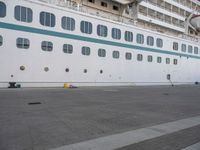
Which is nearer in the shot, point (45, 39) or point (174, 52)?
point (45, 39)

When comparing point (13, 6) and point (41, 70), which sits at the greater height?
point (13, 6)

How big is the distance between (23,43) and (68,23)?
4415 mm

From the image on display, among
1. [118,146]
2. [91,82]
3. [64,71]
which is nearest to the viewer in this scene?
[118,146]

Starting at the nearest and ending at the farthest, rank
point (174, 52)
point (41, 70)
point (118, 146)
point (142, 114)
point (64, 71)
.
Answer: point (118, 146) < point (142, 114) < point (41, 70) < point (64, 71) < point (174, 52)

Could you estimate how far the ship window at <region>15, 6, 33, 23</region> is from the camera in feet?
51.1

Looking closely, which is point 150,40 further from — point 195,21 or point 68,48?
point 195,21

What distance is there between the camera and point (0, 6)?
15.0 meters

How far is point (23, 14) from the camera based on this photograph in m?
15.8

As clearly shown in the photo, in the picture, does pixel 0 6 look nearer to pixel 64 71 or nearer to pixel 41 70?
pixel 41 70

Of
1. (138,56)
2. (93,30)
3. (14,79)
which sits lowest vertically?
(14,79)

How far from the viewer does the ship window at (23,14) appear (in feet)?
51.1

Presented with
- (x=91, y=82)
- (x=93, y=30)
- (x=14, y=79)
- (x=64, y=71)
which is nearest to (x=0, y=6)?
(x=14, y=79)

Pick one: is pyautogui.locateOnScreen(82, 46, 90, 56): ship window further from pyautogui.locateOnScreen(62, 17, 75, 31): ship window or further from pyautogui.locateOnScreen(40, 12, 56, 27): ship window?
pyautogui.locateOnScreen(40, 12, 56, 27): ship window

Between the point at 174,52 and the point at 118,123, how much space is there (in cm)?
2441
